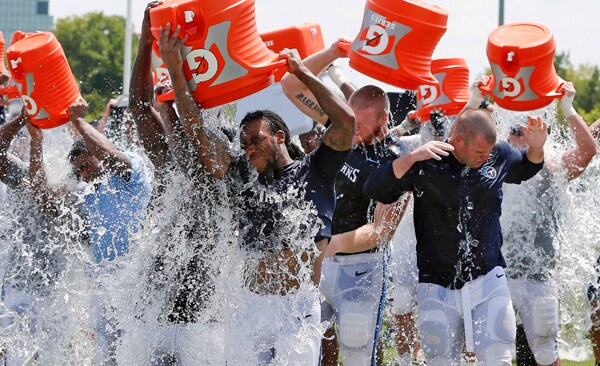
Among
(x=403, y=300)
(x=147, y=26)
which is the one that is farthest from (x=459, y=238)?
(x=403, y=300)

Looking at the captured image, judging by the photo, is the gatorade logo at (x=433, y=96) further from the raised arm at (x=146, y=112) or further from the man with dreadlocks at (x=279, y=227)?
the raised arm at (x=146, y=112)

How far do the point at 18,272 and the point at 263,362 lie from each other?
7.81 ft

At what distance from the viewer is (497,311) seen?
570 centimetres

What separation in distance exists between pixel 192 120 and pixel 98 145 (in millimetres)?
1835

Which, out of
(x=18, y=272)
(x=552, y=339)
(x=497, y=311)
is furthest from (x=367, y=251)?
(x=18, y=272)

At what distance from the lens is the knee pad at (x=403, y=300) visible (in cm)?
802

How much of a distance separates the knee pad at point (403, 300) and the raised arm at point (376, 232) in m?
1.65

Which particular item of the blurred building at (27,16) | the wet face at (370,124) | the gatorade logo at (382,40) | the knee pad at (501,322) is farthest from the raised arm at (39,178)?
the blurred building at (27,16)

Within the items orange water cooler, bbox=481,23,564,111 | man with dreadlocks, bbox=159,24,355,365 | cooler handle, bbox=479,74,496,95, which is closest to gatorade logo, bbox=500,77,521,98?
orange water cooler, bbox=481,23,564,111

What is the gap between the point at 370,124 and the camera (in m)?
6.33

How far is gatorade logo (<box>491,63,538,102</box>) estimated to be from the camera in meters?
6.19

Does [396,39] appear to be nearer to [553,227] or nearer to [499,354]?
[499,354]

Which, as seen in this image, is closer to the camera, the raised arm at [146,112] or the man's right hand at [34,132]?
the raised arm at [146,112]

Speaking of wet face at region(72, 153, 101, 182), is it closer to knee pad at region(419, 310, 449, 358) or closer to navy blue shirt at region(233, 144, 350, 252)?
navy blue shirt at region(233, 144, 350, 252)
